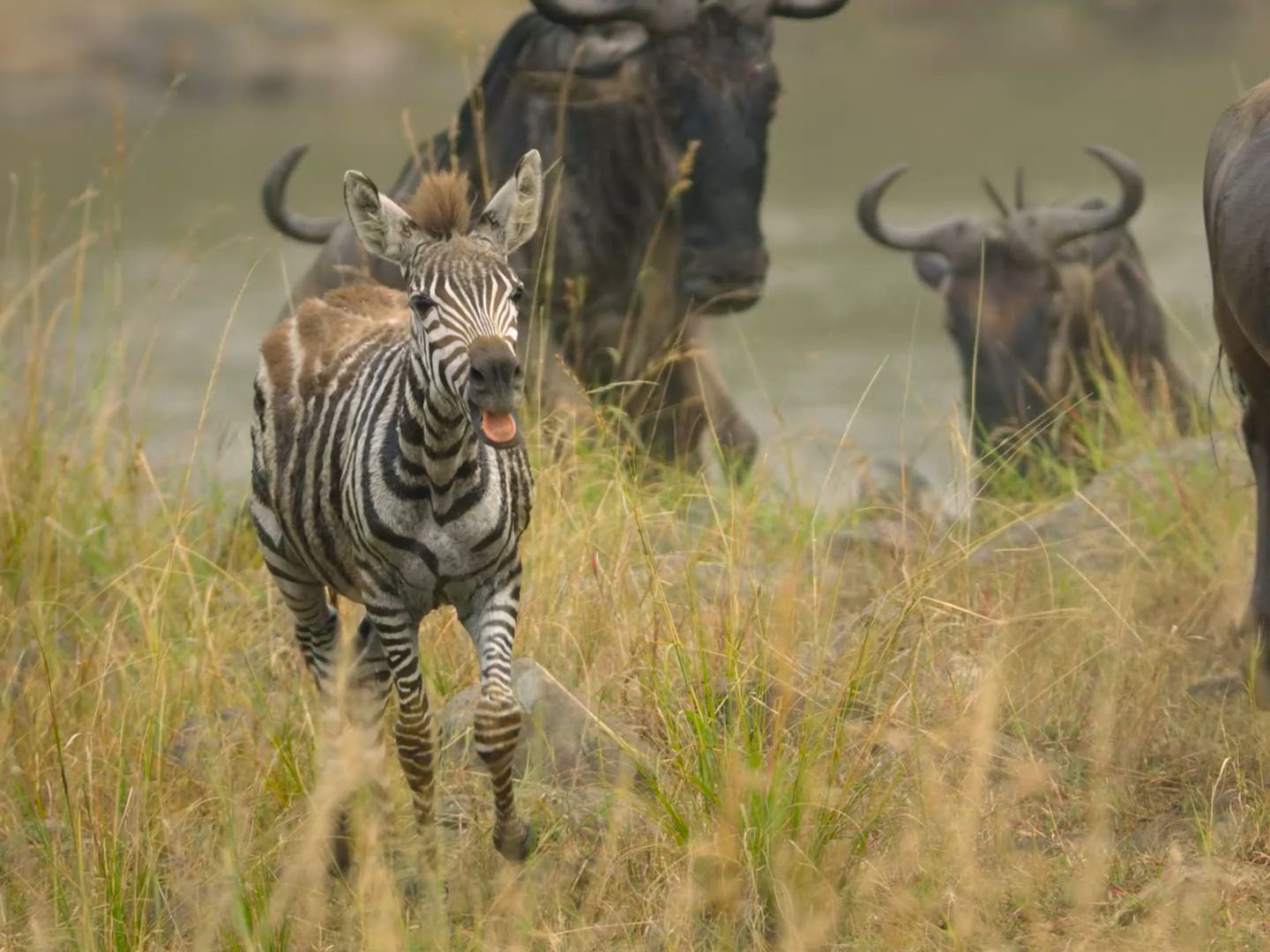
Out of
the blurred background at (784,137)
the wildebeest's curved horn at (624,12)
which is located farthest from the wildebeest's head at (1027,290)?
the wildebeest's curved horn at (624,12)

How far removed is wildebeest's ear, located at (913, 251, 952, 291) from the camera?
1130 cm

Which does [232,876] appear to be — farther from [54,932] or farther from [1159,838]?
[1159,838]

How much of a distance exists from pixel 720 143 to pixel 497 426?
15.6 feet

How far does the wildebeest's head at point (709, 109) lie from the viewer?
8125 millimetres

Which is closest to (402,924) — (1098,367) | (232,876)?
(232,876)

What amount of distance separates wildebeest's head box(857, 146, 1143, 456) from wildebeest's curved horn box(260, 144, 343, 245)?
3006 millimetres

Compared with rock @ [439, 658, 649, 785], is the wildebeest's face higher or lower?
lower

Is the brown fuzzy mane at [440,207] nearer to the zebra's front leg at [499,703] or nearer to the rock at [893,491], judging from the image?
the zebra's front leg at [499,703]

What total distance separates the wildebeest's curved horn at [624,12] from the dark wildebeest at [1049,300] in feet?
6.84

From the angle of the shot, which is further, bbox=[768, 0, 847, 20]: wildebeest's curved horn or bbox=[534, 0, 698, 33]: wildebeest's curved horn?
bbox=[768, 0, 847, 20]: wildebeest's curved horn

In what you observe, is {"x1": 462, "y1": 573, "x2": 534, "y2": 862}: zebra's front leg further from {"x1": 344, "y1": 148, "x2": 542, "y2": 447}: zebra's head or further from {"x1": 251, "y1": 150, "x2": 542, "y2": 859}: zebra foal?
{"x1": 344, "y1": 148, "x2": 542, "y2": 447}: zebra's head

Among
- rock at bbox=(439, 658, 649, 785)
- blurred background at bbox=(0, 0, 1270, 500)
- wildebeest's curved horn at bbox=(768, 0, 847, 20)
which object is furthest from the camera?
blurred background at bbox=(0, 0, 1270, 500)

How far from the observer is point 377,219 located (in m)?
4.07

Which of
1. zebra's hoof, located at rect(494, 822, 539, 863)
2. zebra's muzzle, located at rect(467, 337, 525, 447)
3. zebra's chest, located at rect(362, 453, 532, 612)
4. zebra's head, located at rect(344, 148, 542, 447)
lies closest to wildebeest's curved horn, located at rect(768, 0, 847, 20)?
zebra's head, located at rect(344, 148, 542, 447)
